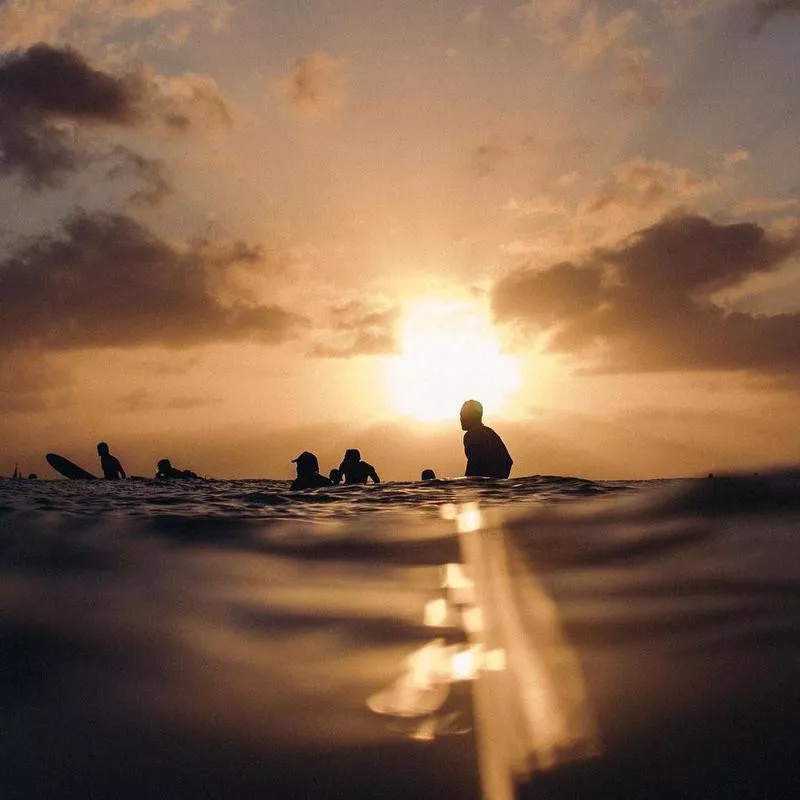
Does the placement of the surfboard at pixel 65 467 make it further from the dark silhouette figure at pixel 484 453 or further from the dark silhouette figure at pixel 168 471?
the dark silhouette figure at pixel 484 453

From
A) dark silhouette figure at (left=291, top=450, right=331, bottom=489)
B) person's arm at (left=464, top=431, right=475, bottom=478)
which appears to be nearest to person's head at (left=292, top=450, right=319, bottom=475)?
dark silhouette figure at (left=291, top=450, right=331, bottom=489)

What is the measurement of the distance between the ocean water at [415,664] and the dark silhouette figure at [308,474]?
1009 cm

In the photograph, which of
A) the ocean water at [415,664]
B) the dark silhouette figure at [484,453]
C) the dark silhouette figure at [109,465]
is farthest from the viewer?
the dark silhouette figure at [109,465]

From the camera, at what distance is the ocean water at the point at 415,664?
1.87 metres

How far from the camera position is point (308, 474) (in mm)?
16250

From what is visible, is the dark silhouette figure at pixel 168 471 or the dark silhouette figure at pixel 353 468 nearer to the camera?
the dark silhouette figure at pixel 353 468

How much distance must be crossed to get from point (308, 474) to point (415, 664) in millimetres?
13662

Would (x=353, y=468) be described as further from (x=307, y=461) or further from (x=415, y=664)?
(x=415, y=664)

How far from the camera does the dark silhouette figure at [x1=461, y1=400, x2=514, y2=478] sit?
611 inches

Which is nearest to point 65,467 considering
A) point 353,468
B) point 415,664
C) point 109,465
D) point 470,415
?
point 109,465

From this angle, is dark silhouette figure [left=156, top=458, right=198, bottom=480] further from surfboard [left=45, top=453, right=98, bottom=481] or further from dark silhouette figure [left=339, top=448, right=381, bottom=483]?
dark silhouette figure [left=339, top=448, right=381, bottom=483]

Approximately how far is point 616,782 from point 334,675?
1170 mm

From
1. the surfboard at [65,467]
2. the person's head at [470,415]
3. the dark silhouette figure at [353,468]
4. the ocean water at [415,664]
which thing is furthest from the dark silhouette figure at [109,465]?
the ocean water at [415,664]

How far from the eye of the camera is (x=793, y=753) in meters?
1.84
